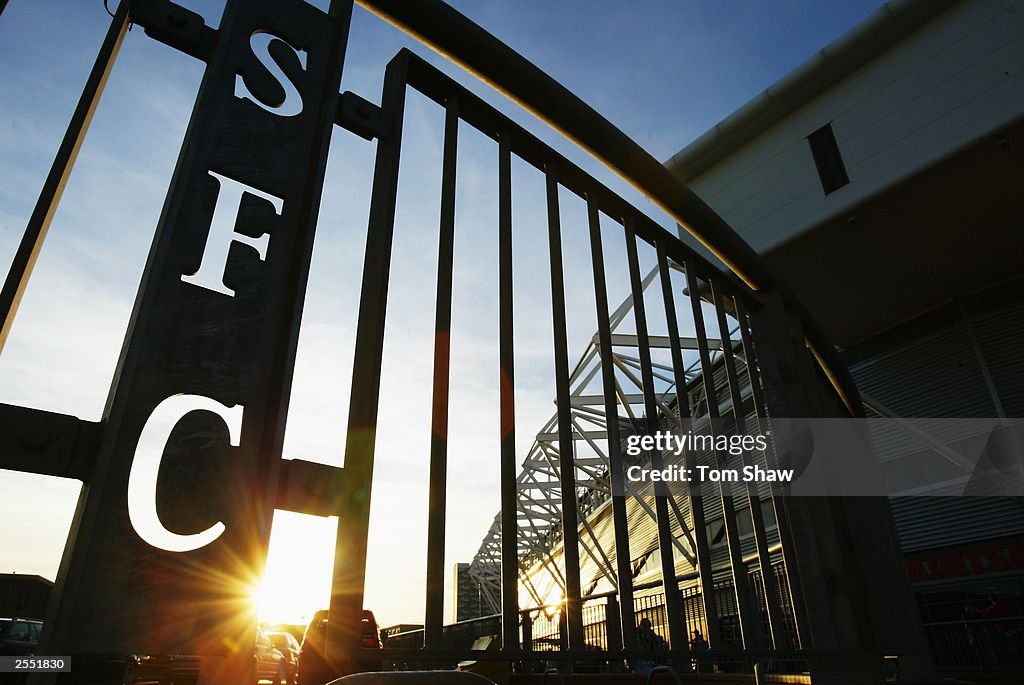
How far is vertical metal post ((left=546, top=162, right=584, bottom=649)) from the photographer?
226cm

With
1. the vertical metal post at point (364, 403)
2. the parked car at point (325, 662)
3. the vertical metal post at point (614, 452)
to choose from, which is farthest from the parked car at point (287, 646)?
the vertical metal post at point (364, 403)

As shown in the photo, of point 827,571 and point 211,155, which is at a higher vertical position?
point 211,155

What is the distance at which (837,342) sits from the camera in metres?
14.2

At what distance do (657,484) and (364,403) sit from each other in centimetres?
140

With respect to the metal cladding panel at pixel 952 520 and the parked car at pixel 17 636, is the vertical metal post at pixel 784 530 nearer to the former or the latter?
the parked car at pixel 17 636

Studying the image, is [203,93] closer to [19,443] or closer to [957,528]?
[19,443]

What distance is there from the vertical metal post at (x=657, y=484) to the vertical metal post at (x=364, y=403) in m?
1.17

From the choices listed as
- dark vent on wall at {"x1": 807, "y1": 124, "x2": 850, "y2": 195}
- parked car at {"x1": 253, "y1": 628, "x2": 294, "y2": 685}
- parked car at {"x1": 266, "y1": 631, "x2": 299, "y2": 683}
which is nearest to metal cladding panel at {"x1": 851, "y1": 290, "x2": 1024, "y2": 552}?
dark vent on wall at {"x1": 807, "y1": 124, "x2": 850, "y2": 195}

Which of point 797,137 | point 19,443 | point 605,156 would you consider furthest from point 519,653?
point 797,137

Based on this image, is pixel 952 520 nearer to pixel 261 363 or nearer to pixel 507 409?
pixel 507 409

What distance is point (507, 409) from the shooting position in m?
2.30

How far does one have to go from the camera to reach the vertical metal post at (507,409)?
2096 millimetres

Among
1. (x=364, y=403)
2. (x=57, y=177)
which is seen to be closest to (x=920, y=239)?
(x=364, y=403)

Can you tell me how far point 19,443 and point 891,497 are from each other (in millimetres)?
15320
